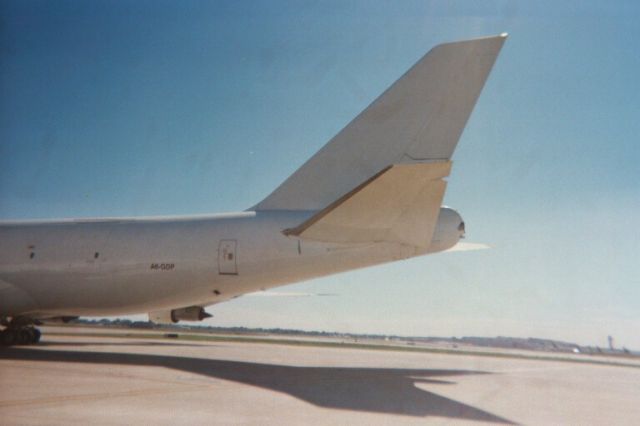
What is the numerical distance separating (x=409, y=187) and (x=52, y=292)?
32.0 ft

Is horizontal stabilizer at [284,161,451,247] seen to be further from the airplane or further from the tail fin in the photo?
the tail fin

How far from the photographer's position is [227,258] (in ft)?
40.5

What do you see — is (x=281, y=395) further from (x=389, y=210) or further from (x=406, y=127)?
(x=406, y=127)

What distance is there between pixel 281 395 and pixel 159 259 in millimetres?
6088

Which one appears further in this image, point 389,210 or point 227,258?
point 227,258

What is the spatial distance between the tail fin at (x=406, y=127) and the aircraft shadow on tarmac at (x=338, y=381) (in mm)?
3416

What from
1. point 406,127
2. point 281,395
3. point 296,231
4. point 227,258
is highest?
point 406,127

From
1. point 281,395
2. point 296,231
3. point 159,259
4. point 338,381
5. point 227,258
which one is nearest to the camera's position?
point 281,395

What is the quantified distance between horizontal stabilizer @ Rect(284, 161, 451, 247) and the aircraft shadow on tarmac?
253 centimetres

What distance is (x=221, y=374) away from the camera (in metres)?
10.5

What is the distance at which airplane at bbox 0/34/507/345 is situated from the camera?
10.0 metres

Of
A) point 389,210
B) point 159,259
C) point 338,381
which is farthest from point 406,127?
point 159,259

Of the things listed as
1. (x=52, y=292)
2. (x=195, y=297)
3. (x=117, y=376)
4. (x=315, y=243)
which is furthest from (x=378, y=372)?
(x=52, y=292)

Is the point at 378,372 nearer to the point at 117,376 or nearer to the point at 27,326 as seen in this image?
the point at 117,376
